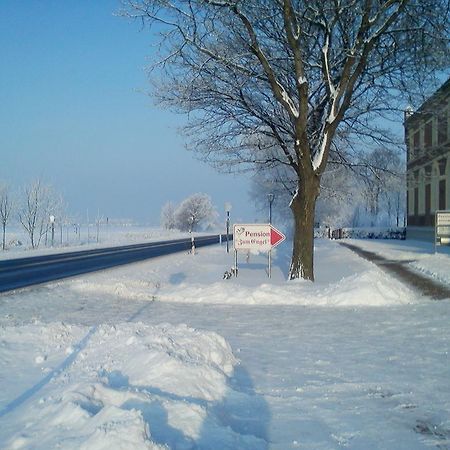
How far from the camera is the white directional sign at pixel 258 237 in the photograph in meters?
15.0

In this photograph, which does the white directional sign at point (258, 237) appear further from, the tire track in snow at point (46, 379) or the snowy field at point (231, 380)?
the tire track in snow at point (46, 379)

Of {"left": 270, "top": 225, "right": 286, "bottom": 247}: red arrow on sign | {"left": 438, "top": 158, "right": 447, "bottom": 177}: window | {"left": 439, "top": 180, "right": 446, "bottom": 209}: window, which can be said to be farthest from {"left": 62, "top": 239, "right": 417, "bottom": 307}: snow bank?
{"left": 438, "top": 158, "right": 447, "bottom": 177}: window

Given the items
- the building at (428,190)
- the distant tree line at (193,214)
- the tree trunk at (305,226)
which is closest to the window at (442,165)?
the building at (428,190)

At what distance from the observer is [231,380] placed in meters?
5.39

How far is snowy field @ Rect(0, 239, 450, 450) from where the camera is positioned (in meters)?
3.79

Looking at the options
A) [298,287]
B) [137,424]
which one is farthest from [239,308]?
[137,424]

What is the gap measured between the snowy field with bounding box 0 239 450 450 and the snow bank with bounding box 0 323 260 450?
1cm

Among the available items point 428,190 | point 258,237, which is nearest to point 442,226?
point 258,237

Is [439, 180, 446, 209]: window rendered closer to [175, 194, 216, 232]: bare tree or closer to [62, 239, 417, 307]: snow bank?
[62, 239, 417, 307]: snow bank

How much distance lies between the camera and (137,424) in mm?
3373

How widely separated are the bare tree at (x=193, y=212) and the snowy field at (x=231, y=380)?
104m

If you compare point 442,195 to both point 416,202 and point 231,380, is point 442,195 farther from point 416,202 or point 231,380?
point 231,380

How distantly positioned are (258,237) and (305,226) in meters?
1.97

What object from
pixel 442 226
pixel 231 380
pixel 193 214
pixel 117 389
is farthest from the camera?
pixel 193 214
